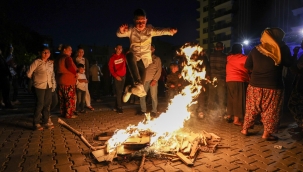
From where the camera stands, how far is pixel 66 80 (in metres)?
7.26

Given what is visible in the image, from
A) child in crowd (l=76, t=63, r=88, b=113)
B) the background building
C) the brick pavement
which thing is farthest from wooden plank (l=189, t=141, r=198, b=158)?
the background building

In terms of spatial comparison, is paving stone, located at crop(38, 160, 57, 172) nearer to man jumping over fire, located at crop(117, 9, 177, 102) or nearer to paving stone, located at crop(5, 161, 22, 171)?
paving stone, located at crop(5, 161, 22, 171)

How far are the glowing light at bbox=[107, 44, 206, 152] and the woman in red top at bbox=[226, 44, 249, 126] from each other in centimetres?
82

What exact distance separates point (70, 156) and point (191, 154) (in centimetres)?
222

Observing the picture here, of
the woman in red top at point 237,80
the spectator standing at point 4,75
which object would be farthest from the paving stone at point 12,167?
the spectator standing at point 4,75

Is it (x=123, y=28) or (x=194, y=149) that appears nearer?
(x=194, y=149)

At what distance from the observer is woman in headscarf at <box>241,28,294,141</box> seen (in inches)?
201

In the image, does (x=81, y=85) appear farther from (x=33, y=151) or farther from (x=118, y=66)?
(x=33, y=151)

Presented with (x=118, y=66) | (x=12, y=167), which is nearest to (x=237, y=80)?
(x=118, y=66)

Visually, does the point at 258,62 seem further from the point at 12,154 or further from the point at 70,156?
the point at 12,154

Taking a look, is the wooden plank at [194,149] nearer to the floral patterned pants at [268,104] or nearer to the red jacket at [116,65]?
the floral patterned pants at [268,104]

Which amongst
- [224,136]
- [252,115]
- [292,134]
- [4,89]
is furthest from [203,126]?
[4,89]

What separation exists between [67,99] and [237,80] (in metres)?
5.22

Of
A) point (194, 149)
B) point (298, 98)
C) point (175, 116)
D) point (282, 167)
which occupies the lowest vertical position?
point (282, 167)
